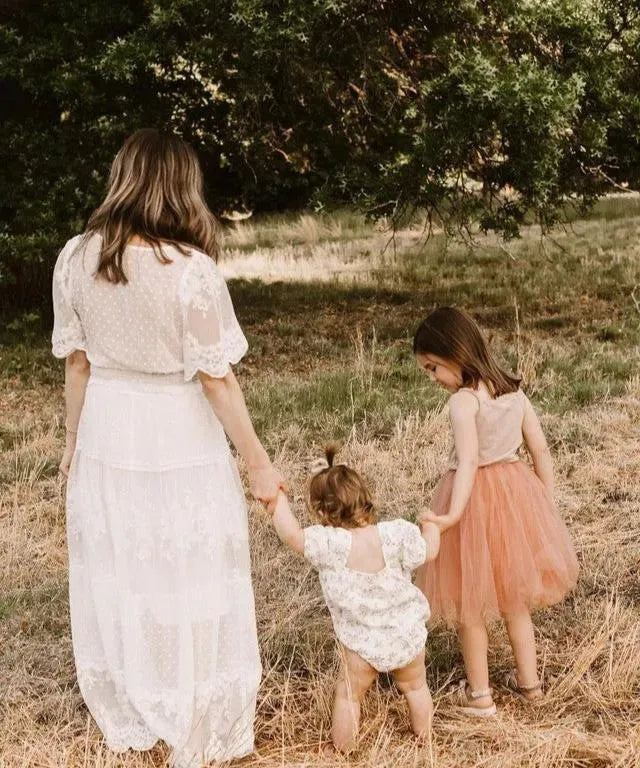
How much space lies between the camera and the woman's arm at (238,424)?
131 inches

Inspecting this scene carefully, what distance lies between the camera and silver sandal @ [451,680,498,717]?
3.89 meters

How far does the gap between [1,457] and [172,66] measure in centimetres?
439

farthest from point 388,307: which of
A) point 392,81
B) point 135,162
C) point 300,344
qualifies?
point 135,162

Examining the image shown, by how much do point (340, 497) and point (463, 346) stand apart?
76 centimetres

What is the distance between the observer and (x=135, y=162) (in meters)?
3.26

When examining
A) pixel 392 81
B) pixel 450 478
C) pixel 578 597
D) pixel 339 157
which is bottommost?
pixel 578 597

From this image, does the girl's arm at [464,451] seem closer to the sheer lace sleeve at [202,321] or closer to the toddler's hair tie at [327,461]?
the toddler's hair tie at [327,461]

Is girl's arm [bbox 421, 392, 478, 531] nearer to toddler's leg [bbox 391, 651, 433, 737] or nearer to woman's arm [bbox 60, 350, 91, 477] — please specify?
toddler's leg [bbox 391, 651, 433, 737]

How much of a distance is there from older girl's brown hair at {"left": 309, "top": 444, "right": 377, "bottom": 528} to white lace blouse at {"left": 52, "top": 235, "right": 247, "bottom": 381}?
20.9 inches

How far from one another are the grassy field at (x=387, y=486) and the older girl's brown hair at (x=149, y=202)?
1713mm

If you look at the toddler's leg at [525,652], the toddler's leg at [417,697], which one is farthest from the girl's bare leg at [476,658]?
the toddler's leg at [417,697]

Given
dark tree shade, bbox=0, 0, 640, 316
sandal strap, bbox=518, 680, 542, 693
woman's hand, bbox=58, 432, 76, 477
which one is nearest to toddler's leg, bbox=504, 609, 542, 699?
sandal strap, bbox=518, 680, 542, 693

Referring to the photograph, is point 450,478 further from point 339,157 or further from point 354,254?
point 354,254

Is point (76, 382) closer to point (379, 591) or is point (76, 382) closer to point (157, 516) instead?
point (157, 516)
